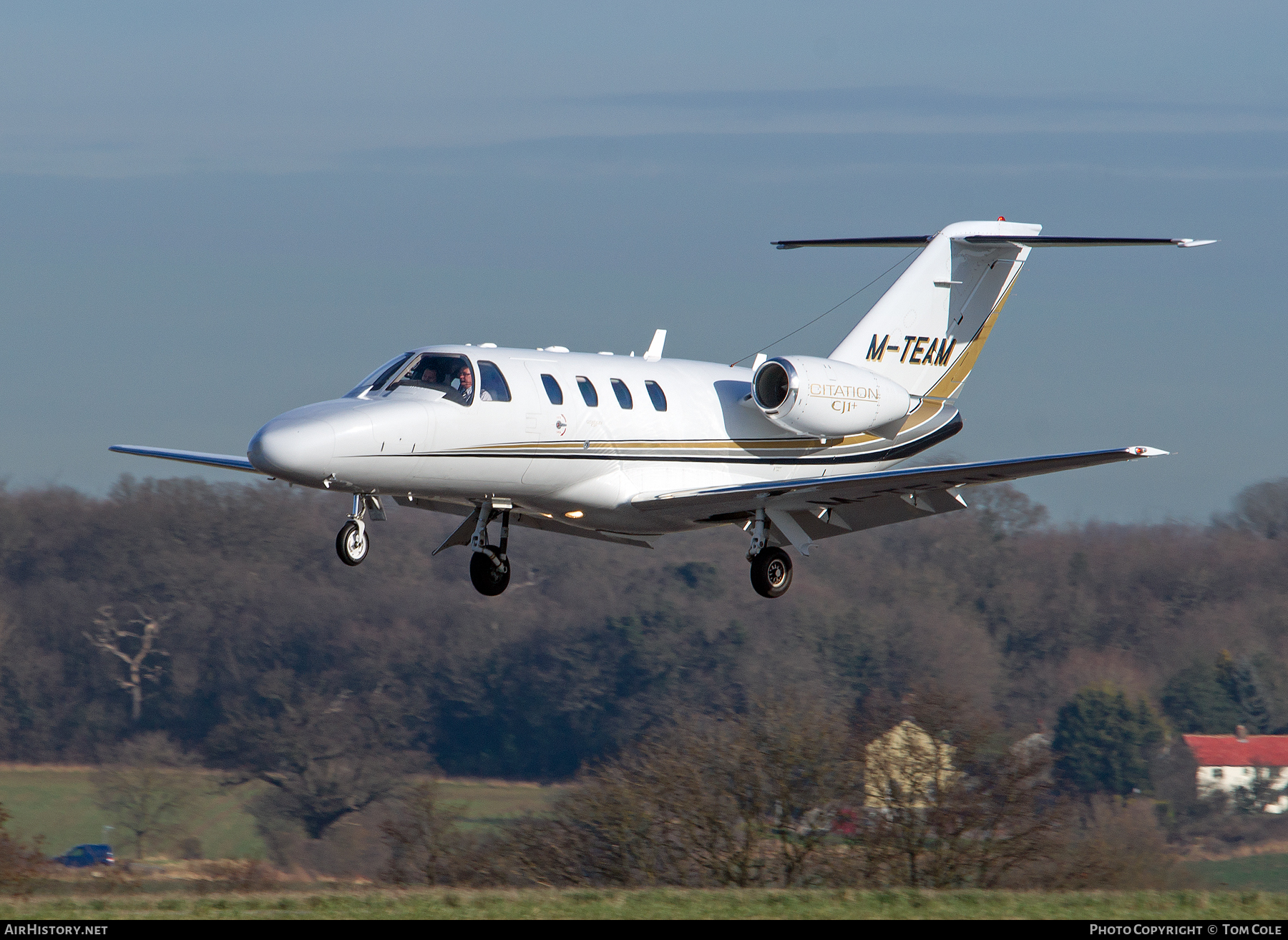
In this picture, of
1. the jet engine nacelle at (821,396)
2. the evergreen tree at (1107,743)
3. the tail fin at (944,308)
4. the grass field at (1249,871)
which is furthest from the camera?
the evergreen tree at (1107,743)

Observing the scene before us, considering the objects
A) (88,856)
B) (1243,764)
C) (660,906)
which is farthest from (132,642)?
(660,906)

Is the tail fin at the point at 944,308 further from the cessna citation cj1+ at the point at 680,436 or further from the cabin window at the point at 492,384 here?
the cabin window at the point at 492,384

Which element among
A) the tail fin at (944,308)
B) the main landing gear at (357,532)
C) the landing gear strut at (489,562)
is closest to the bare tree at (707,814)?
the tail fin at (944,308)

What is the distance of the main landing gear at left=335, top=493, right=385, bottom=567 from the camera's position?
63.5ft

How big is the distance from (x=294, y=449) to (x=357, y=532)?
1.67m

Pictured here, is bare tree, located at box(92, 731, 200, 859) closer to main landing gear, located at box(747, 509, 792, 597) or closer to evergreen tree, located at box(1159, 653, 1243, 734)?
main landing gear, located at box(747, 509, 792, 597)

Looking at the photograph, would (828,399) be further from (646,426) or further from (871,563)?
(871,563)

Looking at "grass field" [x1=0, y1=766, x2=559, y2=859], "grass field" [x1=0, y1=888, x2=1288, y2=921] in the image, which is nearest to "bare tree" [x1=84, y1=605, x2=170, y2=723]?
"grass field" [x1=0, y1=766, x2=559, y2=859]

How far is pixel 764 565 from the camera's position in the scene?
22.4 meters

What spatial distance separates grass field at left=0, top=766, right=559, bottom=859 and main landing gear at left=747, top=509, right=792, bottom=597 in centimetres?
3546

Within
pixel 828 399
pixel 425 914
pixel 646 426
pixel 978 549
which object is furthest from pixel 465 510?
pixel 978 549

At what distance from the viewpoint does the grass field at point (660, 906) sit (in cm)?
1661

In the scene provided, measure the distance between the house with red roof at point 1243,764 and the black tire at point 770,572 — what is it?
150ft

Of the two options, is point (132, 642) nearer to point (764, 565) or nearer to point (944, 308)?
point (944, 308)
